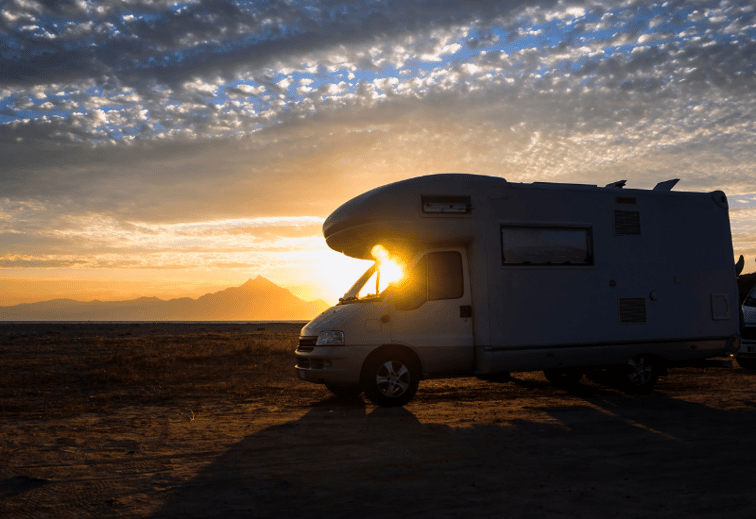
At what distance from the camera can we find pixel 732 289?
10617mm

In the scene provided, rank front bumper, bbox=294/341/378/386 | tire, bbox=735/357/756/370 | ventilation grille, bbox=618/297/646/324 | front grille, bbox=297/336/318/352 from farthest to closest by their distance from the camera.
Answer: tire, bbox=735/357/756/370
ventilation grille, bbox=618/297/646/324
front grille, bbox=297/336/318/352
front bumper, bbox=294/341/378/386

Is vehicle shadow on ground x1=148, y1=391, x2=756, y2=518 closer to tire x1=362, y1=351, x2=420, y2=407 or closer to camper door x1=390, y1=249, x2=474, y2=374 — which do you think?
tire x1=362, y1=351, x2=420, y2=407

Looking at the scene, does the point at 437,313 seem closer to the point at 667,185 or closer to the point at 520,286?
the point at 520,286

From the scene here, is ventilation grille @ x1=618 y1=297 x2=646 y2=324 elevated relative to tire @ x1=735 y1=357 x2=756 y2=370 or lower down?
elevated

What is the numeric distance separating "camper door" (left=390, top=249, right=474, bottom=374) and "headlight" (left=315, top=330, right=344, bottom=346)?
791 millimetres

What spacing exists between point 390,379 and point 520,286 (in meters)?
2.58

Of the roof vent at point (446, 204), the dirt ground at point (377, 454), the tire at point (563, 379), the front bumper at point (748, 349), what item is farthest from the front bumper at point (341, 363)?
the front bumper at point (748, 349)

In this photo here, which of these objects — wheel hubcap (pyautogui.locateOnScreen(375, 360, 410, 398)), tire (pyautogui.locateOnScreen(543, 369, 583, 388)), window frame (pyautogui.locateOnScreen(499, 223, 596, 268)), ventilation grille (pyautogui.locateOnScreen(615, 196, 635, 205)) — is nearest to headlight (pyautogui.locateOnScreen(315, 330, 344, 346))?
wheel hubcap (pyautogui.locateOnScreen(375, 360, 410, 398))

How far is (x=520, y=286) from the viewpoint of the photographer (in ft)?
30.9

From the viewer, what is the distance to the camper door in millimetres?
8992

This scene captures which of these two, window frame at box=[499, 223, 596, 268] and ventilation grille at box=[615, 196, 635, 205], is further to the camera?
ventilation grille at box=[615, 196, 635, 205]

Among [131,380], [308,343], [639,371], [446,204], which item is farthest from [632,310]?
[131,380]

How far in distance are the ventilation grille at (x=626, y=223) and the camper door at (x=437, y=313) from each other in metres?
2.91

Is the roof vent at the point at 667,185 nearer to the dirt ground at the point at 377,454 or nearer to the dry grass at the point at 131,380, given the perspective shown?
the dirt ground at the point at 377,454
